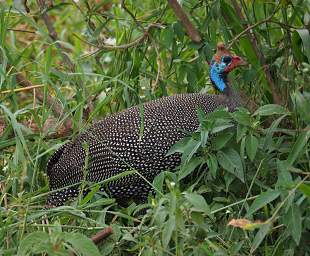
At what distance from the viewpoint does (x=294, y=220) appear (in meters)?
2.91

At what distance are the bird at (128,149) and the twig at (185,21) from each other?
5.2 inches

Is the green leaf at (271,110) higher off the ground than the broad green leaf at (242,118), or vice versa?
the green leaf at (271,110)

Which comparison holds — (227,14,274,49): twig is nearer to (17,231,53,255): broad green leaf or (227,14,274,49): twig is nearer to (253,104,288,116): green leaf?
(253,104,288,116): green leaf

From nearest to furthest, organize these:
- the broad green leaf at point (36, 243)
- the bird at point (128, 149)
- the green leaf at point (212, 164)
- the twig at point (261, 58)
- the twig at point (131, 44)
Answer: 1. the broad green leaf at point (36, 243)
2. the green leaf at point (212, 164)
3. the bird at point (128, 149)
4. the twig at point (261, 58)
5. the twig at point (131, 44)

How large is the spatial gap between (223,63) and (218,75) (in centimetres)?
9

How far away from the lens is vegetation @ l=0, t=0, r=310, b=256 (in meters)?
2.94

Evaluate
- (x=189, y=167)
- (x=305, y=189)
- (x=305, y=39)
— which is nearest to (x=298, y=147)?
(x=305, y=189)

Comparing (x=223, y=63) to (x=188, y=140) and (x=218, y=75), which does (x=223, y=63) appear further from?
(x=188, y=140)

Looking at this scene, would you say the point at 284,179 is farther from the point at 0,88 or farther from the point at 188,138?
the point at 0,88

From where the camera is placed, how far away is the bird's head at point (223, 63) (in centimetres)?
399

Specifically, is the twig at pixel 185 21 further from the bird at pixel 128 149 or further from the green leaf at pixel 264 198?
the green leaf at pixel 264 198

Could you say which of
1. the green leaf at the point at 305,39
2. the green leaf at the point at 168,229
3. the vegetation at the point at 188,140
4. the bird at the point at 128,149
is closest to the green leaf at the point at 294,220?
A: the vegetation at the point at 188,140

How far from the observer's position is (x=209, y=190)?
3549mm

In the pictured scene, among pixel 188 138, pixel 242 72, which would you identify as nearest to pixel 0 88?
pixel 188 138
